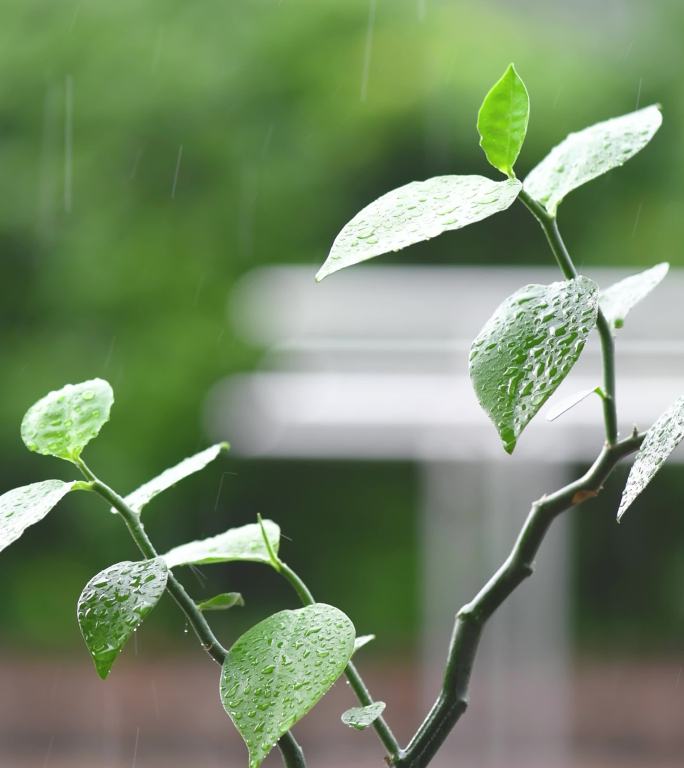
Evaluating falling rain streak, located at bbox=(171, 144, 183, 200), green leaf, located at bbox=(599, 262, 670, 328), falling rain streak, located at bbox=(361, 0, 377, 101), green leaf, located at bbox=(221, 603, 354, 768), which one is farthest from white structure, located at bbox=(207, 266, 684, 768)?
green leaf, located at bbox=(221, 603, 354, 768)

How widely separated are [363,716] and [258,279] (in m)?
4.44

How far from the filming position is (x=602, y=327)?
33 centimetres

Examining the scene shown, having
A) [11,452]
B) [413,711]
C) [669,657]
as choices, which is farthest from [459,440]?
[669,657]

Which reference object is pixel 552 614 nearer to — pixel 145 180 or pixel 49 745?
pixel 49 745

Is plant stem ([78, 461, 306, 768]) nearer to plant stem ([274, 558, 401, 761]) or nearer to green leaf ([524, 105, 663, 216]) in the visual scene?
plant stem ([274, 558, 401, 761])

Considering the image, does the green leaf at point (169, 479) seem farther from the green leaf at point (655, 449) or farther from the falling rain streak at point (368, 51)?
the falling rain streak at point (368, 51)

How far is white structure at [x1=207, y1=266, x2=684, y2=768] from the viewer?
377cm

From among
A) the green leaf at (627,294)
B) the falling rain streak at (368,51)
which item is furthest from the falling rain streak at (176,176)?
the green leaf at (627,294)

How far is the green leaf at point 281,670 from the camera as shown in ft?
0.92

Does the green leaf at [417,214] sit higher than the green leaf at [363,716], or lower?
higher

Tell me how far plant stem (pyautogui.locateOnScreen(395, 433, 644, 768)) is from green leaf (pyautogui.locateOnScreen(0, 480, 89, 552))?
0.38 ft

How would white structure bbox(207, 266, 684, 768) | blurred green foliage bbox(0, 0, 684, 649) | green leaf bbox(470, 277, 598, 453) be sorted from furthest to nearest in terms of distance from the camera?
blurred green foliage bbox(0, 0, 684, 649), white structure bbox(207, 266, 684, 768), green leaf bbox(470, 277, 598, 453)

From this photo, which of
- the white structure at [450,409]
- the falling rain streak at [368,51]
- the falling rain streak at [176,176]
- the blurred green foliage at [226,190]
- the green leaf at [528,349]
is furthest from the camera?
the falling rain streak at [368,51]

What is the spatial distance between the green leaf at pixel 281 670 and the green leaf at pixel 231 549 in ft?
0.16
